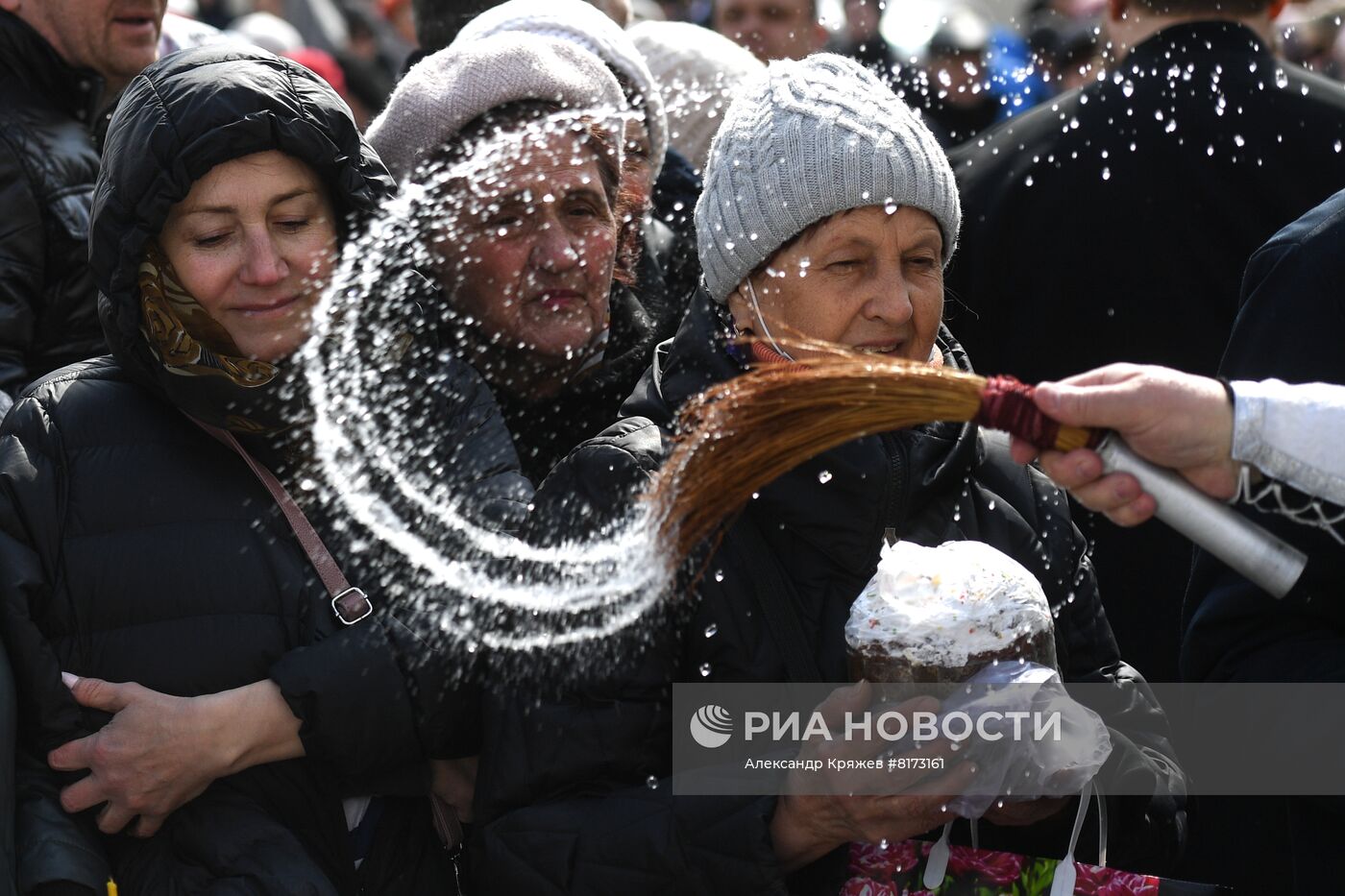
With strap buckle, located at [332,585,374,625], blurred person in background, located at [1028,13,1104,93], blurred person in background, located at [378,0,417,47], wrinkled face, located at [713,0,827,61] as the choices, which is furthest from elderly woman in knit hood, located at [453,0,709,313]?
blurred person in background, located at [378,0,417,47]

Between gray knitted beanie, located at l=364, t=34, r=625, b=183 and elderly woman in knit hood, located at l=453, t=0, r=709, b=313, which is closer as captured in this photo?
gray knitted beanie, located at l=364, t=34, r=625, b=183

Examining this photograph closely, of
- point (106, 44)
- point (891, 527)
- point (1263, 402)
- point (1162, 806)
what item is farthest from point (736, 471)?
point (106, 44)

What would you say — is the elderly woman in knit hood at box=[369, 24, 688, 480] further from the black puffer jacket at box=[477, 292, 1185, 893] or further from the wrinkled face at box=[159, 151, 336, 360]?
the black puffer jacket at box=[477, 292, 1185, 893]

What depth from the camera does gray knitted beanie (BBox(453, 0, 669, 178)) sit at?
373cm

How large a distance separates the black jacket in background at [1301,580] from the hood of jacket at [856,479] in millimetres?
472

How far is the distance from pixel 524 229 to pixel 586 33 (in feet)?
2.55

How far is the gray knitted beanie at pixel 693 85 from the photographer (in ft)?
14.6

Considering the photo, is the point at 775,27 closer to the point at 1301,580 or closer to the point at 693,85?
the point at 693,85

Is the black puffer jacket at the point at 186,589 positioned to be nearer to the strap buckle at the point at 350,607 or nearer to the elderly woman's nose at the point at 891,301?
the strap buckle at the point at 350,607

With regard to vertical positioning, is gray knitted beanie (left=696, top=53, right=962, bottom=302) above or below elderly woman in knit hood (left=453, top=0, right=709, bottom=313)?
above

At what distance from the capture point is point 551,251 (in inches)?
126

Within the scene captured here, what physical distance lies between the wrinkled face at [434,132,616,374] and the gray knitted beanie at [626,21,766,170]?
1.29 metres

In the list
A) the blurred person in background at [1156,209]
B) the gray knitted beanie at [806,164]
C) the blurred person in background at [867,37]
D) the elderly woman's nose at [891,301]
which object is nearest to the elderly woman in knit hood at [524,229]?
the gray knitted beanie at [806,164]

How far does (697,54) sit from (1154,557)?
6.35ft
